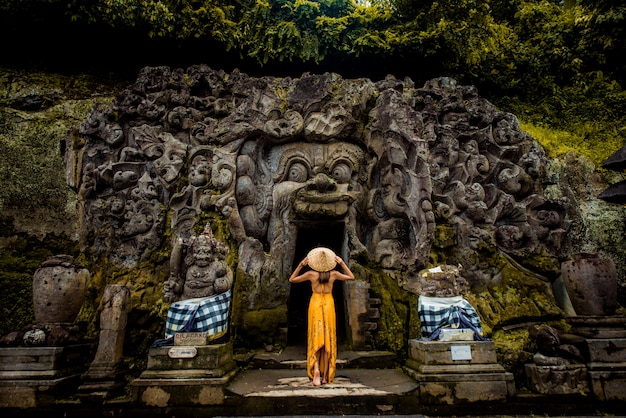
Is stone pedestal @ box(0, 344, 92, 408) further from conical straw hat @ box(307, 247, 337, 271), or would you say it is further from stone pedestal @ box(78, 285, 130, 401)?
conical straw hat @ box(307, 247, 337, 271)

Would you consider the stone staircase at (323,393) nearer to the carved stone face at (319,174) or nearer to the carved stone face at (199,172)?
the carved stone face at (319,174)

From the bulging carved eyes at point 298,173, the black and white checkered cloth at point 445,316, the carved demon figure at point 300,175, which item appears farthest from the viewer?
the bulging carved eyes at point 298,173

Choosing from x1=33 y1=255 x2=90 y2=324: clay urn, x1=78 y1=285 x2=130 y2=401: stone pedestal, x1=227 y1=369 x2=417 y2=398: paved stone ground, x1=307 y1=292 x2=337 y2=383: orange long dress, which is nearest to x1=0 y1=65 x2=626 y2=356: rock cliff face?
x1=227 y1=369 x2=417 y2=398: paved stone ground

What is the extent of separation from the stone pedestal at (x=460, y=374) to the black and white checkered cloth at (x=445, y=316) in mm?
239

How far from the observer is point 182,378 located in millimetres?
4902

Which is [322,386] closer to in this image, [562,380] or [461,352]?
[461,352]

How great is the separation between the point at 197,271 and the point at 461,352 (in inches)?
152

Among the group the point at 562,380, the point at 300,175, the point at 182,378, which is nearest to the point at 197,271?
the point at 182,378

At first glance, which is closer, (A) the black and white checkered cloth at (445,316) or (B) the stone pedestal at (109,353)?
(B) the stone pedestal at (109,353)

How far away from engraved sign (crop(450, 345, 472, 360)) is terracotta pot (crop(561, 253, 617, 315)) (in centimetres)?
203

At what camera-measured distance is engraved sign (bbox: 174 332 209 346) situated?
5.16 meters

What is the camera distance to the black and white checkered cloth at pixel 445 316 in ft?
17.9

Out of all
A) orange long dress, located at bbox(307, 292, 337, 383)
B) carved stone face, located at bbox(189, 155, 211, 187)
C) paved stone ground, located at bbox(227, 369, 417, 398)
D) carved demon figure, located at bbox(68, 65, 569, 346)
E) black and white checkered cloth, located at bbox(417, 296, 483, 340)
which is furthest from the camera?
carved stone face, located at bbox(189, 155, 211, 187)

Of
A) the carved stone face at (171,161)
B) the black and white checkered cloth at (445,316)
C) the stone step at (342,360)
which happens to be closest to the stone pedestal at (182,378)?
the stone step at (342,360)
